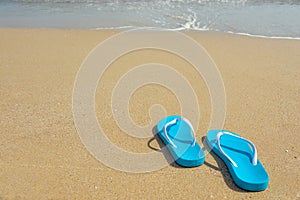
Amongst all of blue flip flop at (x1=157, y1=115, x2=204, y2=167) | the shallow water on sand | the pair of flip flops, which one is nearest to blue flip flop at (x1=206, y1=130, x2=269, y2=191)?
the pair of flip flops

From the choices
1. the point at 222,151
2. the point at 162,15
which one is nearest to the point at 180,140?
the point at 222,151

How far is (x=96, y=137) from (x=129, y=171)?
47 cm

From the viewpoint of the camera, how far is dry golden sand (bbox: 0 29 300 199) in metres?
1.99

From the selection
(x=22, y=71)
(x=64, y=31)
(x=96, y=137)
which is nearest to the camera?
(x=96, y=137)

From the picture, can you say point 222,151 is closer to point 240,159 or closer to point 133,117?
point 240,159

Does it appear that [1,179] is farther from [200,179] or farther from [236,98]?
[236,98]

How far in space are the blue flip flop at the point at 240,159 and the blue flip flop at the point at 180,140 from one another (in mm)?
143

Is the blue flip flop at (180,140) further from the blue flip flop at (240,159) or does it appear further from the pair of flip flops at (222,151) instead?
the blue flip flop at (240,159)

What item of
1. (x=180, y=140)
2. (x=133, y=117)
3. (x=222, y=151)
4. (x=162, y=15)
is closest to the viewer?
(x=222, y=151)

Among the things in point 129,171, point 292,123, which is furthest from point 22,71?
point 292,123

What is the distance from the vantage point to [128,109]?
2867mm

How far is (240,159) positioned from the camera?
2.22 metres

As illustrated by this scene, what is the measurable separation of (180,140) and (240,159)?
1.47 ft

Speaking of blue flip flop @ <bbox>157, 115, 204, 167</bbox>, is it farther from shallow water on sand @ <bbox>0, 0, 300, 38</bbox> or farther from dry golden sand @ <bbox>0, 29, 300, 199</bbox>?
shallow water on sand @ <bbox>0, 0, 300, 38</bbox>
